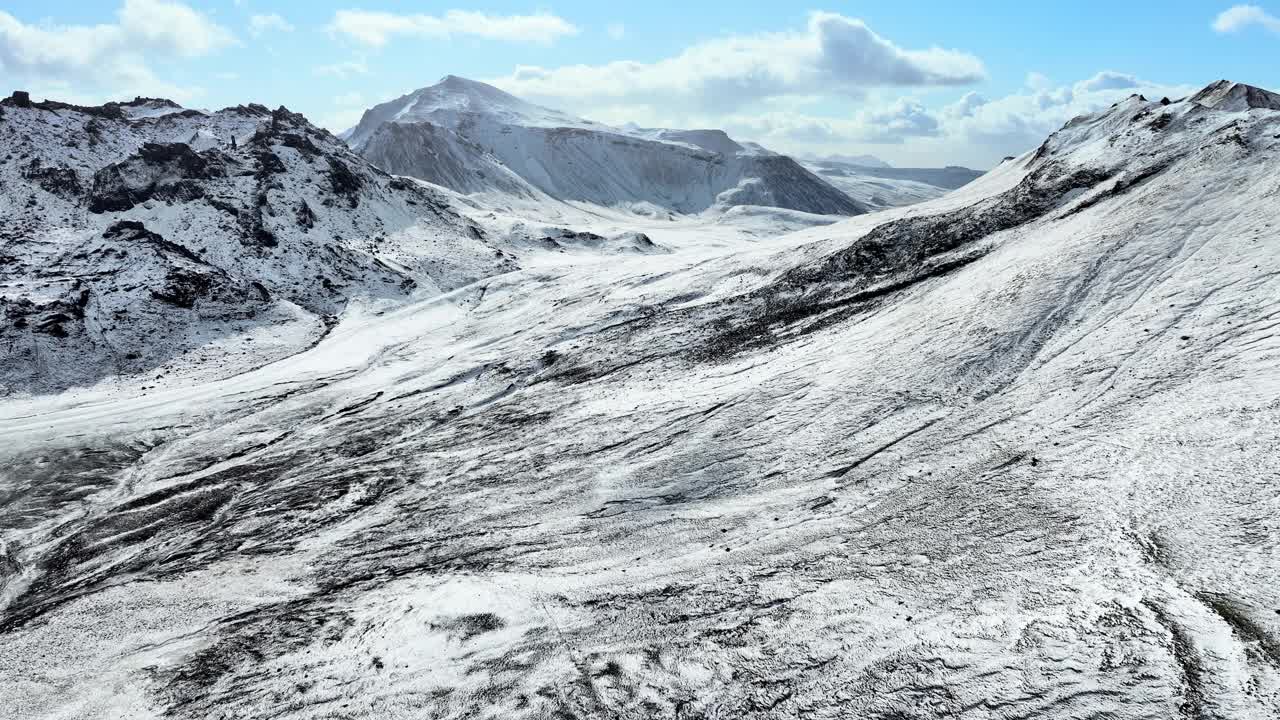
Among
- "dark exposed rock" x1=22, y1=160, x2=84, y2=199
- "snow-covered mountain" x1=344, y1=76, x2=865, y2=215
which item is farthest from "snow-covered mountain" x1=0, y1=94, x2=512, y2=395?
"snow-covered mountain" x1=344, y1=76, x2=865, y2=215

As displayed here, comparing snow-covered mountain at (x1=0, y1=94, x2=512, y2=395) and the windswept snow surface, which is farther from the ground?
snow-covered mountain at (x1=0, y1=94, x2=512, y2=395)

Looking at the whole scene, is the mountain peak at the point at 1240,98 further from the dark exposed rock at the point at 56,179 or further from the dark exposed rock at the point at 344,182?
the dark exposed rock at the point at 56,179

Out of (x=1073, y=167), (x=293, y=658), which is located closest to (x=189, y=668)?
(x=293, y=658)

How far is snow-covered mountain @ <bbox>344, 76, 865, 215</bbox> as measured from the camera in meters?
133

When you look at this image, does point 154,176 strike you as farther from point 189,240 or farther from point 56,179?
point 189,240

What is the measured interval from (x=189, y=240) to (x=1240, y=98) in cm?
6526

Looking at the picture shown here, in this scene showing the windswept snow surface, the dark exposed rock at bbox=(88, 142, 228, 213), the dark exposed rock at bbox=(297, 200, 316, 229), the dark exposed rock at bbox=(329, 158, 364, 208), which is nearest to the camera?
the windswept snow surface

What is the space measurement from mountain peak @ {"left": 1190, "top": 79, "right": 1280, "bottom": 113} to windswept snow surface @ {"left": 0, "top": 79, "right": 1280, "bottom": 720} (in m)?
7.37

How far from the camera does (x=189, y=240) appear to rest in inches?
2067

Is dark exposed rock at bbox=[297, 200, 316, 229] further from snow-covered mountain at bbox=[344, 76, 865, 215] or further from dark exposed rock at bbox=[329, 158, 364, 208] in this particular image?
snow-covered mountain at bbox=[344, 76, 865, 215]

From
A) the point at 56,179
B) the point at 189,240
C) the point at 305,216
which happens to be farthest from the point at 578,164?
the point at 189,240

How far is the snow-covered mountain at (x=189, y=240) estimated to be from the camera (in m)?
40.6

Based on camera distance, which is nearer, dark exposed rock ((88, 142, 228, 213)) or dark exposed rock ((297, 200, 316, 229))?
dark exposed rock ((88, 142, 228, 213))

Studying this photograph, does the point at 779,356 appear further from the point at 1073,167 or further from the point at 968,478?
the point at 1073,167
